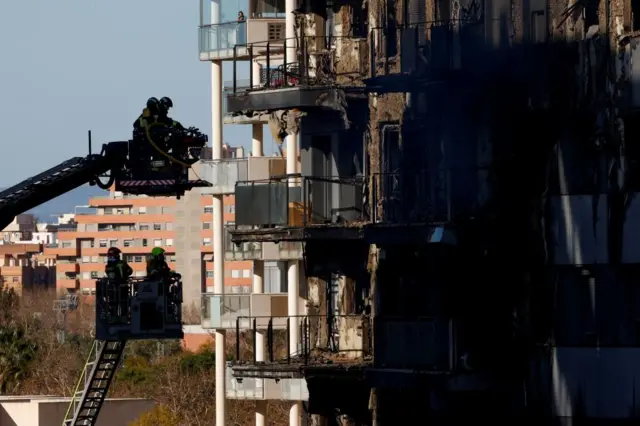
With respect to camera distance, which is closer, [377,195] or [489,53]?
[489,53]

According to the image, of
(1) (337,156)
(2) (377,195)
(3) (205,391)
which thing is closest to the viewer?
(2) (377,195)

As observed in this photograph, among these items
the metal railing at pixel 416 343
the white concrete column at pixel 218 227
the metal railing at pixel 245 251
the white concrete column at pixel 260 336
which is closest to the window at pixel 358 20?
the metal railing at pixel 416 343

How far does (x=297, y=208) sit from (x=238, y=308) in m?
21.1

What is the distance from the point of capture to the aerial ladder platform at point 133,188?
135 ft

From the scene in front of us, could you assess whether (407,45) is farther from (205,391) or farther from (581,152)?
(205,391)

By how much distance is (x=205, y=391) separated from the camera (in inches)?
4673

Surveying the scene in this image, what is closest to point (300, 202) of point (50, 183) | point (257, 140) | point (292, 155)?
point (50, 183)

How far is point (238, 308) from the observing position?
6969 centimetres

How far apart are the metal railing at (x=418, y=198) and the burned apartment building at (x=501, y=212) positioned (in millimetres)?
35

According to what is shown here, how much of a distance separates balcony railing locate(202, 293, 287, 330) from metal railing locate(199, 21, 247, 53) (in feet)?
22.1

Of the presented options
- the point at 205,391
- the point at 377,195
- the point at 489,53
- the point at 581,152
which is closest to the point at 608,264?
the point at 581,152

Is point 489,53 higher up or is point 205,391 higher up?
point 489,53

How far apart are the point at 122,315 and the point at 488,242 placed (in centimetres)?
758

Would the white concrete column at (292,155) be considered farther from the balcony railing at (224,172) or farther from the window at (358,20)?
the window at (358,20)
